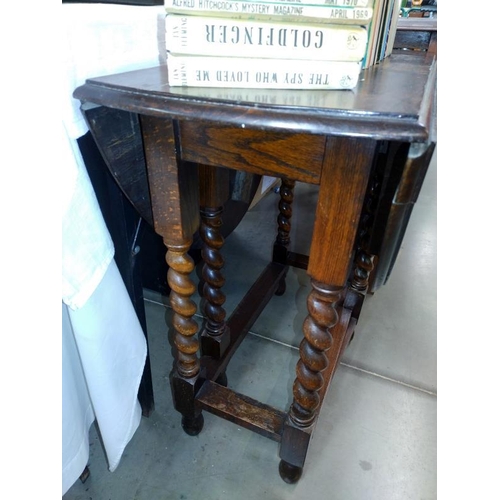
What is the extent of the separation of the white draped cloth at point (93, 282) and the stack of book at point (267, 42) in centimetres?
21

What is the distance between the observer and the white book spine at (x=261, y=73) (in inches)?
21.6

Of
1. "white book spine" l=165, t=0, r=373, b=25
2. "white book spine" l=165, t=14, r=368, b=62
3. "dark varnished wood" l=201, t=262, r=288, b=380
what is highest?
"white book spine" l=165, t=0, r=373, b=25

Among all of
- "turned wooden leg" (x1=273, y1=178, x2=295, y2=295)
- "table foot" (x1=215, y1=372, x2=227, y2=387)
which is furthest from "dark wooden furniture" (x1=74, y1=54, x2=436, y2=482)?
"turned wooden leg" (x1=273, y1=178, x2=295, y2=295)

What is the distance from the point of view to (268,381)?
1.24m

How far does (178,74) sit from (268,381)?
95 centimetres

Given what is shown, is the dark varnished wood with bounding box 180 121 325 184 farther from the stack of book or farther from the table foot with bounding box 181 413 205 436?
the table foot with bounding box 181 413 205 436

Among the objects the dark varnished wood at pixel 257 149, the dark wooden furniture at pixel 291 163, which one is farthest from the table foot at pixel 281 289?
the dark varnished wood at pixel 257 149

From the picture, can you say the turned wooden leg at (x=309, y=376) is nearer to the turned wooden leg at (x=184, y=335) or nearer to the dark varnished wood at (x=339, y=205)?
the dark varnished wood at (x=339, y=205)

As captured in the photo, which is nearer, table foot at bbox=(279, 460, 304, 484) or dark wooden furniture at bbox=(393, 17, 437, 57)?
table foot at bbox=(279, 460, 304, 484)

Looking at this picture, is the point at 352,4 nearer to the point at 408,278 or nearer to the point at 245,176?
the point at 245,176

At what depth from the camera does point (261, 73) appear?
0.56 m

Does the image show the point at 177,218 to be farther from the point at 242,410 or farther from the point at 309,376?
the point at 242,410

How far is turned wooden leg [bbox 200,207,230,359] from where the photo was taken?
1.01 metres
